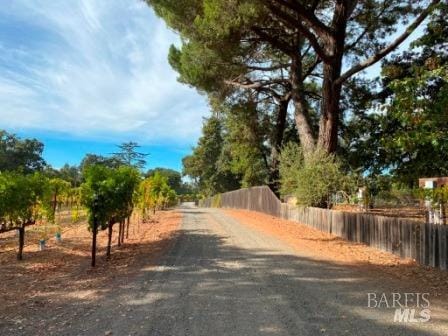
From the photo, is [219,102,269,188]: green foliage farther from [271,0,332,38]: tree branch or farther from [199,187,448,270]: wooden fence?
[271,0,332,38]: tree branch

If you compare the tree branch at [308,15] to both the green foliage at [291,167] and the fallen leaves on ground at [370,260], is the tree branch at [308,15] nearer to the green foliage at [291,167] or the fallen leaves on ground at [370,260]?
the green foliage at [291,167]

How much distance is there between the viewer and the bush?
53.5ft

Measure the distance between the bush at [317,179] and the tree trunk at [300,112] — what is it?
149 cm

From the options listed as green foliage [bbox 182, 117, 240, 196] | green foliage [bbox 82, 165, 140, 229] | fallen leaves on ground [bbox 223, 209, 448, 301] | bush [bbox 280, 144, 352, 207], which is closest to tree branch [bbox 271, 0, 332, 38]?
bush [bbox 280, 144, 352, 207]

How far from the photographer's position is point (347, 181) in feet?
53.1

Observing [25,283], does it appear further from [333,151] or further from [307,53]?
[307,53]

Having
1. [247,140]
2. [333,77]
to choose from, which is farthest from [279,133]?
[333,77]

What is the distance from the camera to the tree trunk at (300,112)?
19531 mm

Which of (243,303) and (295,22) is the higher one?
(295,22)

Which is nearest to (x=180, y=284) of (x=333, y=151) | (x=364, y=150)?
(x=333, y=151)

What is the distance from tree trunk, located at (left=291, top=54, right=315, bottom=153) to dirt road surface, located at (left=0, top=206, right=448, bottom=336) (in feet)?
35.5

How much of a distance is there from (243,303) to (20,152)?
243 feet

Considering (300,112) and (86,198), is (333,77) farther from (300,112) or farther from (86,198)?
(86,198)

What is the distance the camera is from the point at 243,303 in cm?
586
